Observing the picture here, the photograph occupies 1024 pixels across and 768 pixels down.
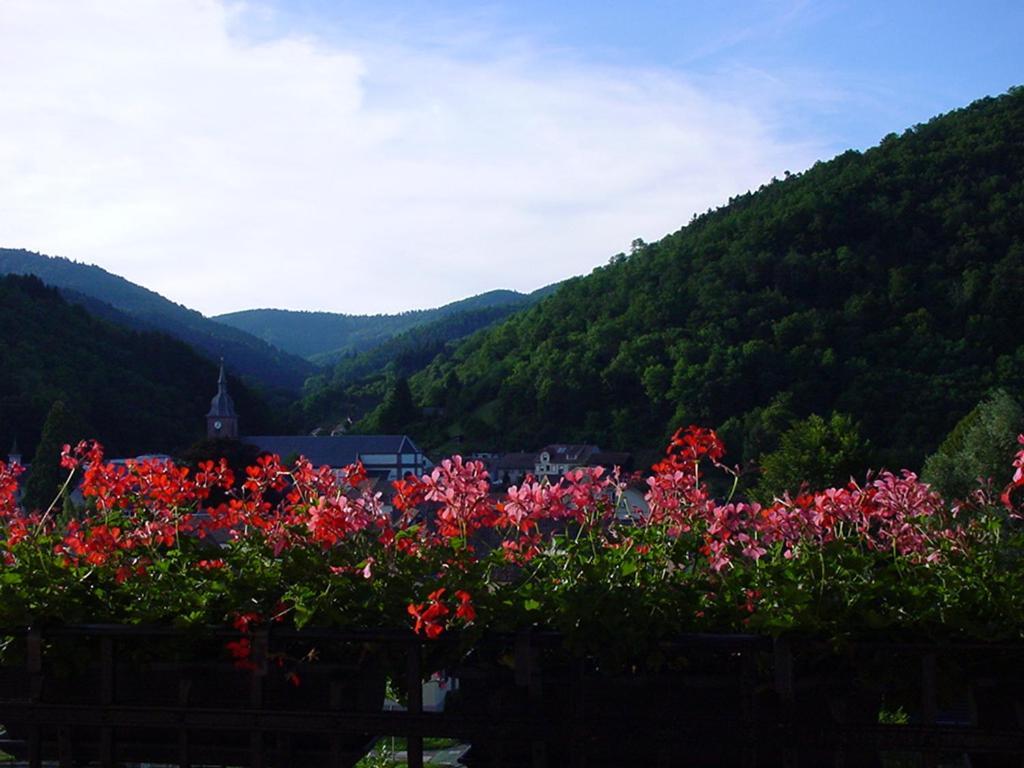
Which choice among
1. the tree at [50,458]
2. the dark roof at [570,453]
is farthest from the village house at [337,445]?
the tree at [50,458]

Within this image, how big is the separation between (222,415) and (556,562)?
7839 centimetres

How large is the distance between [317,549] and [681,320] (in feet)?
213

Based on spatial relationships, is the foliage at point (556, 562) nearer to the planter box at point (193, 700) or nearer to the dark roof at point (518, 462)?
the planter box at point (193, 700)

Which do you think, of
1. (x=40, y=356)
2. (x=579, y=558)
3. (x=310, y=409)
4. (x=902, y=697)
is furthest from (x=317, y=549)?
(x=310, y=409)

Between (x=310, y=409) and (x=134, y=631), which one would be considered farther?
(x=310, y=409)

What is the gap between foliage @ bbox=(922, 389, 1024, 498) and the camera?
2600 centimetres

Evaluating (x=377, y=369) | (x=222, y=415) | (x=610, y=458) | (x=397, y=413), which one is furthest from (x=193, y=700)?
(x=377, y=369)

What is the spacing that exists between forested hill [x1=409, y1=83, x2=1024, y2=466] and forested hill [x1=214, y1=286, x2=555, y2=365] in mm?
86063

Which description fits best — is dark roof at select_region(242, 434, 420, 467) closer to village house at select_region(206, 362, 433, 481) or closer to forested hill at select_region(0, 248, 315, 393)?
village house at select_region(206, 362, 433, 481)

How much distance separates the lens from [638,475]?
2920mm

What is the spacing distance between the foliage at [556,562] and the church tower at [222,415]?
7702 cm

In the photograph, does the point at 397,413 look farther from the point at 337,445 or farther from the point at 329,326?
the point at 329,326

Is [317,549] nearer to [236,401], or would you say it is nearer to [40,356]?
[40,356]

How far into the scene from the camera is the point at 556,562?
270cm
